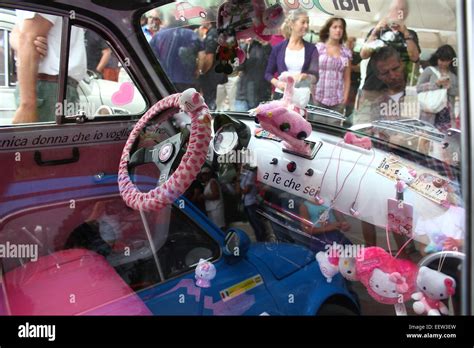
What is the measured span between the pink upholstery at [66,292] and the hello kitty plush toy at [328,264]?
0.62 m

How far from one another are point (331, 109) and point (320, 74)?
0.42 ft

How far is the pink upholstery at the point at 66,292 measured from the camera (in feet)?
6.40

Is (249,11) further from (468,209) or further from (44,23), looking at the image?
(468,209)

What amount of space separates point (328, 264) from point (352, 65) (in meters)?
0.69

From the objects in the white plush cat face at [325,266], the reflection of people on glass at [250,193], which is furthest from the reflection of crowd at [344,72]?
the white plush cat face at [325,266]

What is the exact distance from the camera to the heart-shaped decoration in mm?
2057

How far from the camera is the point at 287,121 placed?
196 centimetres

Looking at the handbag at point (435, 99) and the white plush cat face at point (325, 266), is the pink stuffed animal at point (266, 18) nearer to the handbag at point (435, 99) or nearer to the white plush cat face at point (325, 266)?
the handbag at point (435, 99)

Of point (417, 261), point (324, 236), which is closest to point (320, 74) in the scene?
point (324, 236)

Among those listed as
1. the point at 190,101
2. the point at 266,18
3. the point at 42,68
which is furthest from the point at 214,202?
the point at 42,68

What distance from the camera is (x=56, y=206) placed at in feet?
6.52

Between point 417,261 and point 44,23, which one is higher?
point 44,23

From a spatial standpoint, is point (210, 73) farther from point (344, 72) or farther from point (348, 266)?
point (348, 266)

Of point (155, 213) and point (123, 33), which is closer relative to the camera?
point (155, 213)
